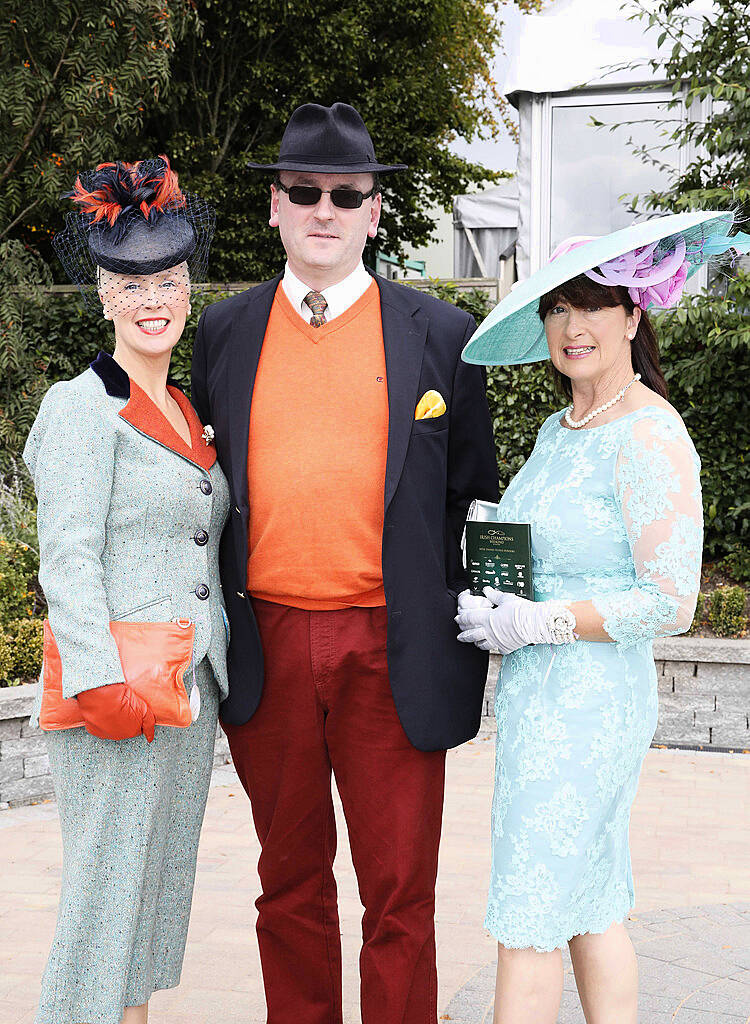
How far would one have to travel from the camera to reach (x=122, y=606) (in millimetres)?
2453

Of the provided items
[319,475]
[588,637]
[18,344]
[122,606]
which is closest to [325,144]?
[319,475]

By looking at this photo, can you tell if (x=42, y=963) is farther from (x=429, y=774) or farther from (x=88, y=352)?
(x=88, y=352)

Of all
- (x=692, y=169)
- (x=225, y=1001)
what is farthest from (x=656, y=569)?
(x=692, y=169)

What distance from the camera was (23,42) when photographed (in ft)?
28.4

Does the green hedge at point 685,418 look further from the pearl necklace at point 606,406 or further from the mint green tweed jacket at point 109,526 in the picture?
the pearl necklace at point 606,406

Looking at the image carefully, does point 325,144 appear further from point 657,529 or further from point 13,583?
point 13,583

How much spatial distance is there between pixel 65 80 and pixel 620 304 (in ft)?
25.5

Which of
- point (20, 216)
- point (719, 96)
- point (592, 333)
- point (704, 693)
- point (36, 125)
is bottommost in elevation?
point (704, 693)

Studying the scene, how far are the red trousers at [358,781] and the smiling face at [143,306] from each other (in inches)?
28.2

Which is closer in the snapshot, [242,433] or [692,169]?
[242,433]

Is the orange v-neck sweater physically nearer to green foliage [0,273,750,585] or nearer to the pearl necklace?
the pearl necklace

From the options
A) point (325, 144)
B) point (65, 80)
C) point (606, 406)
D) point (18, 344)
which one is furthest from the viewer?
point (65, 80)

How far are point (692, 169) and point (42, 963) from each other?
646 cm

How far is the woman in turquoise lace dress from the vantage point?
2.33m
